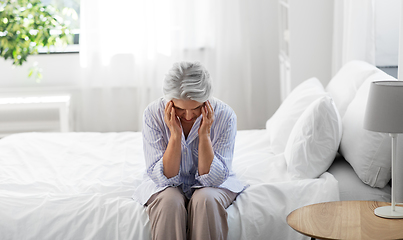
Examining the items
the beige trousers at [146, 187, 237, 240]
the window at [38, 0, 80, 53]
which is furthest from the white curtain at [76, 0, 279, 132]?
the beige trousers at [146, 187, 237, 240]

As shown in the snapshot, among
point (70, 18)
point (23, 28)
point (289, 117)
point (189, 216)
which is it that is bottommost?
point (189, 216)

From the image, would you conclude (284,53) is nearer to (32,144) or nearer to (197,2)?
(197,2)

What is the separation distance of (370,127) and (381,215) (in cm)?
28

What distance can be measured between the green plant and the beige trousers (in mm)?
2672

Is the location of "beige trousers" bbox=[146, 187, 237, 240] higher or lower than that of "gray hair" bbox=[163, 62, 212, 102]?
lower

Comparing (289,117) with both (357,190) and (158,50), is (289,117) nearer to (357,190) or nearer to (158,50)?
(357,190)

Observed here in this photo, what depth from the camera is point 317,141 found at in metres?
1.80

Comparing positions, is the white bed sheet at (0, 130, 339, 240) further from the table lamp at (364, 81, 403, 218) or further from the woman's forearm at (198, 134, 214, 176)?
the table lamp at (364, 81, 403, 218)

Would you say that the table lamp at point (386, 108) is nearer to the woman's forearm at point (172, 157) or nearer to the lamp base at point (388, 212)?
the lamp base at point (388, 212)

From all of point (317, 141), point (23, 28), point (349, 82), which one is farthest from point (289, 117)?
point (23, 28)

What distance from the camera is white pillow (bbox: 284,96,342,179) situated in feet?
5.85

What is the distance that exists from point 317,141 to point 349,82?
53cm

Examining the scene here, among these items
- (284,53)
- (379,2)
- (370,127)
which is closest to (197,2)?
(284,53)

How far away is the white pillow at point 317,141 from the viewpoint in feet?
5.85
